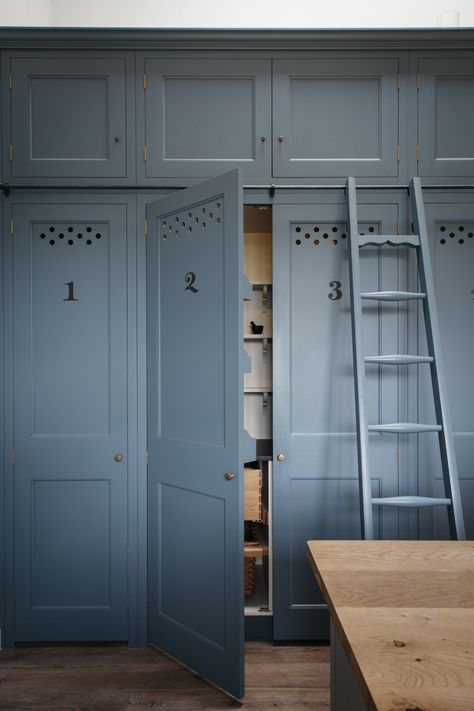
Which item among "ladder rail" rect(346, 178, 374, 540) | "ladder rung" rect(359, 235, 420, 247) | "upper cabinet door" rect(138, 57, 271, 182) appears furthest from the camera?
"upper cabinet door" rect(138, 57, 271, 182)

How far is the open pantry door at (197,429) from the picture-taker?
1.92 meters

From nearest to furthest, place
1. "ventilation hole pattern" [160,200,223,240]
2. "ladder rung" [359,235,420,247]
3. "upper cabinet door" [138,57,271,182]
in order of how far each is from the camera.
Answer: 1. "ventilation hole pattern" [160,200,223,240]
2. "ladder rung" [359,235,420,247]
3. "upper cabinet door" [138,57,271,182]

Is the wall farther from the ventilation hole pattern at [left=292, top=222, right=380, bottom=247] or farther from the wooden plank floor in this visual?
the wooden plank floor

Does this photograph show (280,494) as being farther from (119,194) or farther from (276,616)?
(119,194)

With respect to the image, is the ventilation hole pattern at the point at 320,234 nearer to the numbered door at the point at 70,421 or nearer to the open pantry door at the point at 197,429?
the open pantry door at the point at 197,429

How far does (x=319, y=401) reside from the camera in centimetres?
228

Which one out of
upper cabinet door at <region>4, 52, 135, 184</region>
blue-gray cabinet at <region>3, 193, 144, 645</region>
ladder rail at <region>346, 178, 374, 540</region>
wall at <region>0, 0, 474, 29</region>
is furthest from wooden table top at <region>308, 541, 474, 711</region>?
wall at <region>0, 0, 474, 29</region>

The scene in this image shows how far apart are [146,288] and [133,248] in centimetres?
20

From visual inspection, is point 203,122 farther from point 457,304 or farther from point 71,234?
point 457,304

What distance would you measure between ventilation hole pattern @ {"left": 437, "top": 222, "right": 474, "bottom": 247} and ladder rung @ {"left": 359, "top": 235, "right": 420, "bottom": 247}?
0.24 meters

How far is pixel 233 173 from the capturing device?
1911 millimetres

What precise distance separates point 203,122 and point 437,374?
157 centimetres

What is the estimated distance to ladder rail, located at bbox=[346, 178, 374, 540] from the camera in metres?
1.86

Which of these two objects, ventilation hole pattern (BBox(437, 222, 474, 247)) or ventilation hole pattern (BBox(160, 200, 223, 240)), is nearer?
ventilation hole pattern (BBox(160, 200, 223, 240))
